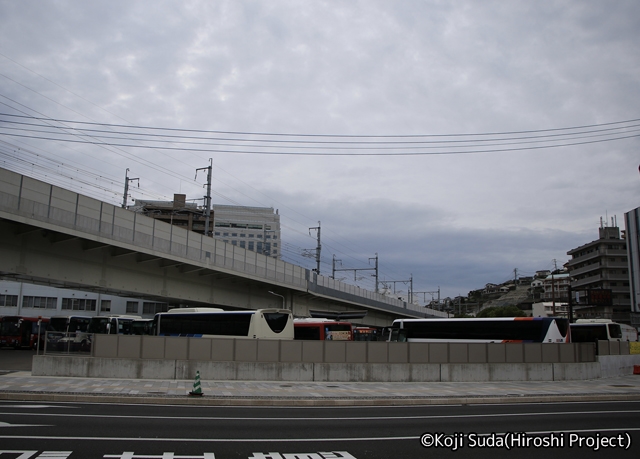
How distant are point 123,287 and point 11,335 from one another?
21.3 metres

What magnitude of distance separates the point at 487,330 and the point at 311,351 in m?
18.0

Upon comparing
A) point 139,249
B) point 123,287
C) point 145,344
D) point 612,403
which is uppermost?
point 139,249

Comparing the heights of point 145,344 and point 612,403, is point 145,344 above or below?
above

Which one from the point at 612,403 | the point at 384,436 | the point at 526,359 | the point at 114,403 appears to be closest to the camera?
the point at 384,436

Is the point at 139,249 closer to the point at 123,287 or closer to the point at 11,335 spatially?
the point at 123,287

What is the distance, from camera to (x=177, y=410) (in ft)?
53.9

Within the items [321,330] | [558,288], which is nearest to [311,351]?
[321,330]

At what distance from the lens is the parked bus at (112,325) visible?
48219mm

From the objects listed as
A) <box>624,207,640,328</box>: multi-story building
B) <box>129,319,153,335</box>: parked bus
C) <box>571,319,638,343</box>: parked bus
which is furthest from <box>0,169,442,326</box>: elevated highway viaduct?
<box>624,207,640,328</box>: multi-story building

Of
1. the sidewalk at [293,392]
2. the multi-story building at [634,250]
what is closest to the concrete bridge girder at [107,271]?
the sidewalk at [293,392]

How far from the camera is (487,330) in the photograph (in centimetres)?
3925

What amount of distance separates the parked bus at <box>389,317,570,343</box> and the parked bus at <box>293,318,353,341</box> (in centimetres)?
410

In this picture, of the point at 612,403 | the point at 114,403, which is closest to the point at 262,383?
the point at 114,403

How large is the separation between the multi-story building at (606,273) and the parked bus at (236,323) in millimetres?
69148
